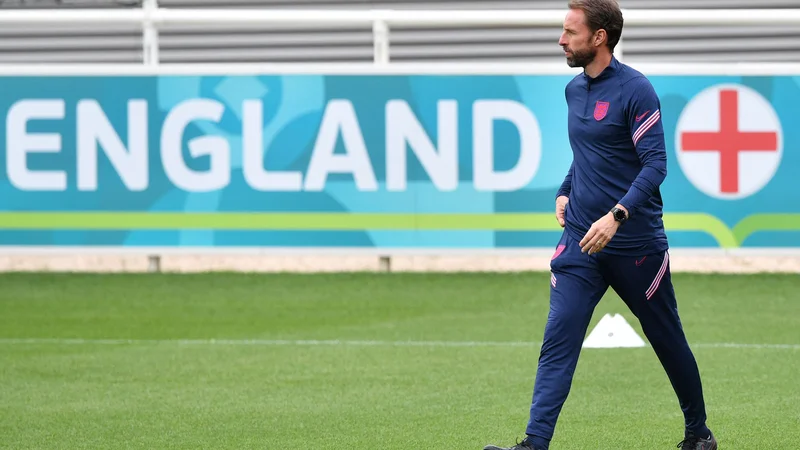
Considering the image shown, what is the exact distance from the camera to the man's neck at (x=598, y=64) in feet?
19.4

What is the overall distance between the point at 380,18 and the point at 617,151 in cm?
800

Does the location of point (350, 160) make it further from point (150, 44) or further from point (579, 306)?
point (579, 306)

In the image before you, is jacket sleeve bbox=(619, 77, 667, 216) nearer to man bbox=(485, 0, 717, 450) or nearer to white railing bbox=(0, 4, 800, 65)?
man bbox=(485, 0, 717, 450)

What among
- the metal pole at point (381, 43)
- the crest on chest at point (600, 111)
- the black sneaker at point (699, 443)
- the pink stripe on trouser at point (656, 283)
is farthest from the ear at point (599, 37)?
the metal pole at point (381, 43)

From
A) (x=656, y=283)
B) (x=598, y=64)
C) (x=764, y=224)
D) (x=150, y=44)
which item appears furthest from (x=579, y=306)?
(x=150, y=44)

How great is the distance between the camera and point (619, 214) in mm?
5703

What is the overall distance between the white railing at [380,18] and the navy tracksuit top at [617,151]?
7.63m

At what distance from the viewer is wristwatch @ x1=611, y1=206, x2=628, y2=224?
5699 millimetres

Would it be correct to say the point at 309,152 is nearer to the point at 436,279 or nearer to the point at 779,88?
the point at 436,279

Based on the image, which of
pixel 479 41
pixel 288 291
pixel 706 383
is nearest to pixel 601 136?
pixel 706 383

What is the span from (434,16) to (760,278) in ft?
12.0

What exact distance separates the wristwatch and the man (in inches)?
1.1

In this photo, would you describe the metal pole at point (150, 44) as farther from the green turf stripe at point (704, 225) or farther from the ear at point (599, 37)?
the ear at point (599, 37)

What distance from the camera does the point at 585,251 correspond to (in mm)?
5770
